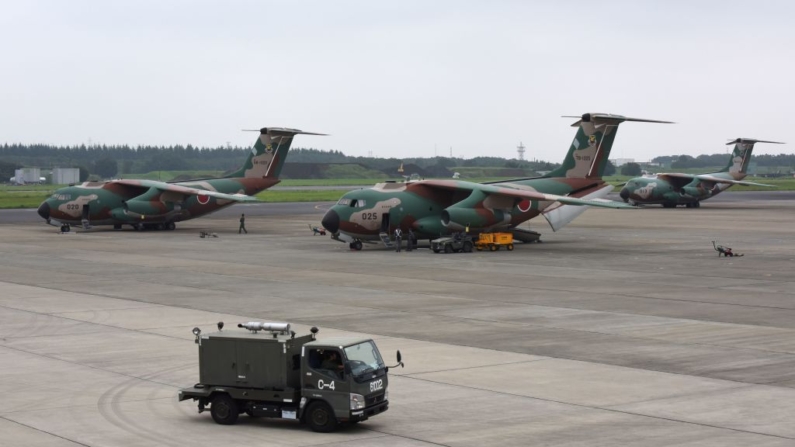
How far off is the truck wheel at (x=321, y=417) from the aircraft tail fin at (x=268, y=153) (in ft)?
204

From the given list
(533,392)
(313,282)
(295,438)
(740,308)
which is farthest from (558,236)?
(295,438)

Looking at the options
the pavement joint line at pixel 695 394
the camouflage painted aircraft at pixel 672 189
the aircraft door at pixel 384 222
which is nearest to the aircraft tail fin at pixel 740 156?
the camouflage painted aircraft at pixel 672 189

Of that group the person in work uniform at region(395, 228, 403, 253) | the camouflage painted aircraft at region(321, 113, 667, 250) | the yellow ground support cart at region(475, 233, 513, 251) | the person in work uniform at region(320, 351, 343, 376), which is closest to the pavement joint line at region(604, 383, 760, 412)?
the person in work uniform at region(320, 351, 343, 376)

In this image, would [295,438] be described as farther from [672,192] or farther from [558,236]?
[672,192]

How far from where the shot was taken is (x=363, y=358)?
19531 millimetres

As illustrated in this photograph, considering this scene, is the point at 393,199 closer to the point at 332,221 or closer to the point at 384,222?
the point at 384,222

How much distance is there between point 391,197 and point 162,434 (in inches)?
1622

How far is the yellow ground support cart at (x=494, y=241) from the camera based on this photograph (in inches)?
2322

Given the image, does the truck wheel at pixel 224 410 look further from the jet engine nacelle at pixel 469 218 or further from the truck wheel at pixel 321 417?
the jet engine nacelle at pixel 469 218

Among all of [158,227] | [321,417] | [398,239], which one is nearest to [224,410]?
[321,417]

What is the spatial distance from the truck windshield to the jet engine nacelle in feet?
126

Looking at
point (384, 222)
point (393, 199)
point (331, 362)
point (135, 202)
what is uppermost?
point (393, 199)

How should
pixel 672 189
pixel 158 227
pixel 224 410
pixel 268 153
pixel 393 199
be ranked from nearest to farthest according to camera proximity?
pixel 224 410 → pixel 393 199 → pixel 158 227 → pixel 268 153 → pixel 672 189

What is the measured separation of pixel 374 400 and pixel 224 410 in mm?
2699
